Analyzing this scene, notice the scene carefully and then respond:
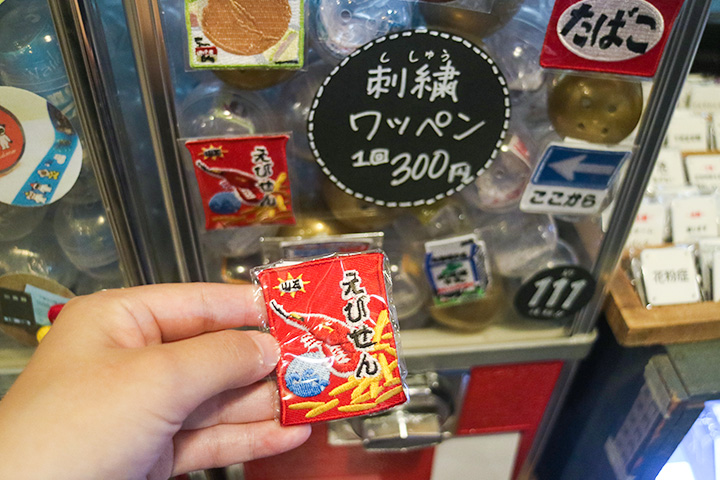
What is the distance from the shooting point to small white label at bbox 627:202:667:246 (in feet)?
4.30

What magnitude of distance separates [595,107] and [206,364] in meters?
0.70

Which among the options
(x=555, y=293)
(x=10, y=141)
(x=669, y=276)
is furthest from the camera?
(x=669, y=276)

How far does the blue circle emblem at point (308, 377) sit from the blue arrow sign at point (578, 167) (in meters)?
0.48

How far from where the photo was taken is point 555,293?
1097 mm

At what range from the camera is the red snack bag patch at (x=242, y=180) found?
855mm

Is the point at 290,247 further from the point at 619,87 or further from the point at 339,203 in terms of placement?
the point at 619,87

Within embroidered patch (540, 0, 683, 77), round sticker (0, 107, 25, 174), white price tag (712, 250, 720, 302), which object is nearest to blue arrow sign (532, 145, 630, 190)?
embroidered patch (540, 0, 683, 77)

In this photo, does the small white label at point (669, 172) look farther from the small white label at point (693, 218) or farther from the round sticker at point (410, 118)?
the round sticker at point (410, 118)

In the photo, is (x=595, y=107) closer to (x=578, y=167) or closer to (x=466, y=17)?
(x=578, y=167)

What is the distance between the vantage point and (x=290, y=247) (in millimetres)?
993

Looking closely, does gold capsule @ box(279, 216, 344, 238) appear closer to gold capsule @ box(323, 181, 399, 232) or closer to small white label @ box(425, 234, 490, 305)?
gold capsule @ box(323, 181, 399, 232)

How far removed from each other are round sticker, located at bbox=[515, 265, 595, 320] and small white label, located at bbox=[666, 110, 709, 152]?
672 millimetres

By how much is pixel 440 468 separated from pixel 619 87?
99 cm

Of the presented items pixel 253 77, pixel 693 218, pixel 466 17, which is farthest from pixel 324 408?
pixel 693 218
